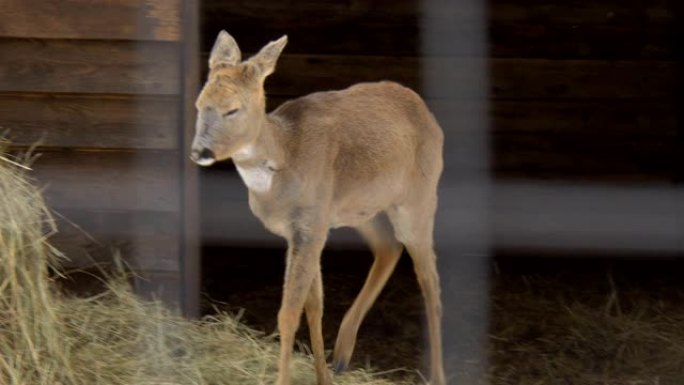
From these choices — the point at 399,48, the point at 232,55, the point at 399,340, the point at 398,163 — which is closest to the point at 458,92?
the point at 399,48

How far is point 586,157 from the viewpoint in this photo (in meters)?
7.72

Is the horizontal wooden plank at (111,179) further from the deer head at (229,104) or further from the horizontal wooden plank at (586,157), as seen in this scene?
the horizontal wooden plank at (586,157)

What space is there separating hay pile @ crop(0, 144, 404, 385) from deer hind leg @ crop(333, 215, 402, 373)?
15 centimetres

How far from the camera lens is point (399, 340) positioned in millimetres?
6277

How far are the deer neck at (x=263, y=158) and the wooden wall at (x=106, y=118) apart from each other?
71 cm

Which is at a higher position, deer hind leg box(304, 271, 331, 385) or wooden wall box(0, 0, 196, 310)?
wooden wall box(0, 0, 196, 310)

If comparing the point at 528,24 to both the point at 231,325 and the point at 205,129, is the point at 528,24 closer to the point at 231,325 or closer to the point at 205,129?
the point at 231,325

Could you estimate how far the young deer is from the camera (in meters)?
4.27

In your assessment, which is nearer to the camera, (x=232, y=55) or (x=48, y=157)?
(x=232, y=55)

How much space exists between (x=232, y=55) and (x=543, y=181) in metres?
3.44

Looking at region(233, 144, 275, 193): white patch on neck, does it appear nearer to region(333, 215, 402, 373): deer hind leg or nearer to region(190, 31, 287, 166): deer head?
region(190, 31, 287, 166): deer head

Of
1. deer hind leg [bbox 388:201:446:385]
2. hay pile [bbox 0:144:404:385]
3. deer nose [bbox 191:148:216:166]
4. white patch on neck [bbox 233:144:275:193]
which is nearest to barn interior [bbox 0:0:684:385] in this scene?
hay pile [bbox 0:144:404:385]

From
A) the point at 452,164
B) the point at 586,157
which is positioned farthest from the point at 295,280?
the point at 586,157

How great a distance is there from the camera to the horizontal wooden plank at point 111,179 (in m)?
5.11
